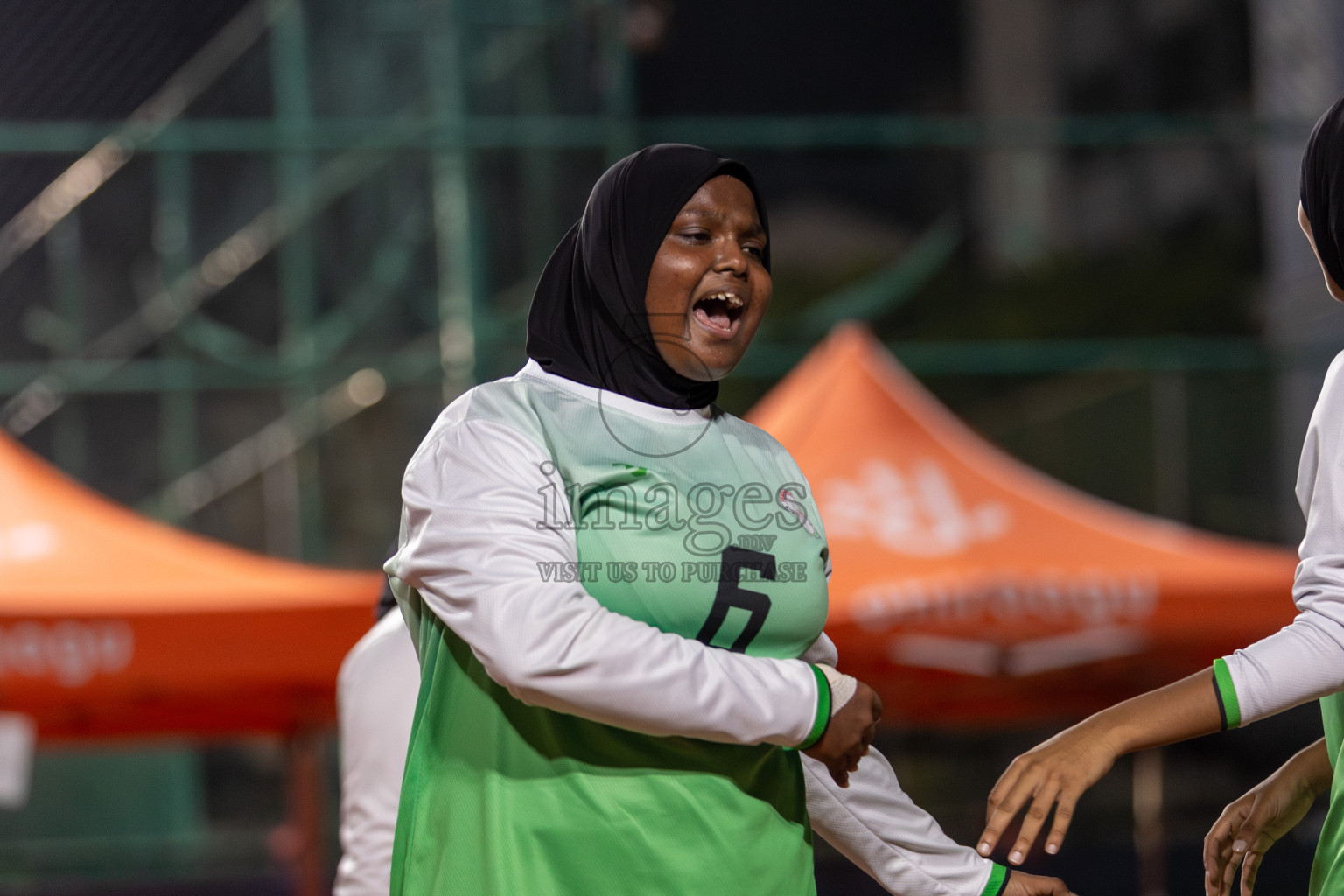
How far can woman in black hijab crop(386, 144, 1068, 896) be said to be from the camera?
1638 millimetres

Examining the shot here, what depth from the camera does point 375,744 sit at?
254 cm

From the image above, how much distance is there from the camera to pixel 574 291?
1912mm

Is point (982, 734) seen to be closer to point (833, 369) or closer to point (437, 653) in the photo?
point (833, 369)

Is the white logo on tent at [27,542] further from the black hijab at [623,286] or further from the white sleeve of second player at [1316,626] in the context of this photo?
the white sleeve of second player at [1316,626]

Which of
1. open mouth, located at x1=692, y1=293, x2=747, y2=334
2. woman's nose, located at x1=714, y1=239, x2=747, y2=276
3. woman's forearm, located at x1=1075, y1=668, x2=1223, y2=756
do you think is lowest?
woman's forearm, located at x1=1075, y1=668, x2=1223, y2=756

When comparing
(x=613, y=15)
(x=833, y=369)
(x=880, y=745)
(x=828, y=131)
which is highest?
(x=613, y=15)

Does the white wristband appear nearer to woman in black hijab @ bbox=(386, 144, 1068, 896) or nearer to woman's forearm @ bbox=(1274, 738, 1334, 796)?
woman in black hijab @ bbox=(386, 144, 1068, 896)

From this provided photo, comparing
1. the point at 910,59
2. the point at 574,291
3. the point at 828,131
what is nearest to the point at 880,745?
the point at 828,131

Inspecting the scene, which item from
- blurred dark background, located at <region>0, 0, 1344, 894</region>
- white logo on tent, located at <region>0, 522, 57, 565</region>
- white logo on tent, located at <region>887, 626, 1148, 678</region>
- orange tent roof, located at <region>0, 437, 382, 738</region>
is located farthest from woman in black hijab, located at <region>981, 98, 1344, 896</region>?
blurred dark background, located at <region>0, 0, 1344, 894</region>

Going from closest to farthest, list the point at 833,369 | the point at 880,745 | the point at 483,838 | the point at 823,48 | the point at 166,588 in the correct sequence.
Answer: the point at 483,838, the point at 166,588, the point at 833,369, the point at 880,745, the point at 823,48

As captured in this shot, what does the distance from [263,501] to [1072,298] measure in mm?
4588

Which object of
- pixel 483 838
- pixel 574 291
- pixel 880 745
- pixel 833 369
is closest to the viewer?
pixel 483 838

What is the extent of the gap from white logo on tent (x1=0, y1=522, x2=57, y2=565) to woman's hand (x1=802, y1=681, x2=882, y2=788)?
354 centimetres

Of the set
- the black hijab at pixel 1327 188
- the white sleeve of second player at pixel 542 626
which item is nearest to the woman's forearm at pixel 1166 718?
the white sleeve of second player at pixel 542 626
